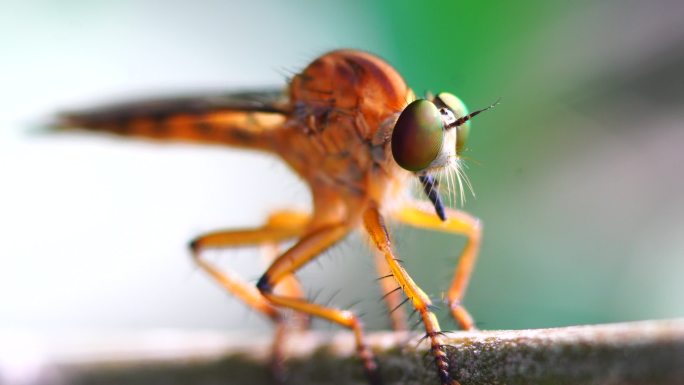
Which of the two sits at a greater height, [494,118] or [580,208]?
[494,118]

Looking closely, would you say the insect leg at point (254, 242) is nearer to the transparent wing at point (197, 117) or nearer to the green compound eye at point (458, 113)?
the transparent wing at point (197, 117)

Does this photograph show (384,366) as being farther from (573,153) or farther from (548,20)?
(548,20)

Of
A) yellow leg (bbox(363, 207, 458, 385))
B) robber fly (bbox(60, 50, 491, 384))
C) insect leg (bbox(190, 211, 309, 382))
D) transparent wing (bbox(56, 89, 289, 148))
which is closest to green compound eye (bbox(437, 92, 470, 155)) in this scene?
robber fly (bbox(60, 50, 491, 384))

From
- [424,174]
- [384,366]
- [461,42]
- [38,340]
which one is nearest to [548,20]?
[461,42]

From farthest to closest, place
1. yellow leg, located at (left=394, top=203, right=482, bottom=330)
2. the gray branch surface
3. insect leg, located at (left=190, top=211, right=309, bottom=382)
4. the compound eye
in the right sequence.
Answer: insect leg, located at (left=190, top=211, right=309, bottom=382) → yellow leg, located at (left=394, top=203, right=482, bottom=330) → the compound eye → the gray branch surface

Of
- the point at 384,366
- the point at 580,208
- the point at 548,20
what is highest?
the point at 548,20

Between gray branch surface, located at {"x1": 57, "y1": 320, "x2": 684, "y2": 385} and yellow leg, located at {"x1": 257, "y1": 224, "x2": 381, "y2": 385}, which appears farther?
yellow leg, located at {"x1": 257, "y1": 224, "x2": 381, "y2": 385}

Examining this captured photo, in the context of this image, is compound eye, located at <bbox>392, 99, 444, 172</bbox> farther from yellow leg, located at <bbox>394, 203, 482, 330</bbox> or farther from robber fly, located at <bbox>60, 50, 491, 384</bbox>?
yellow leg, located at <bbox>394, 203, 482, 330</bbox>

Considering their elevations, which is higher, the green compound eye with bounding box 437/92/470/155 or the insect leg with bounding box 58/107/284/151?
the insect leg with bounding box 58/107/284/151
